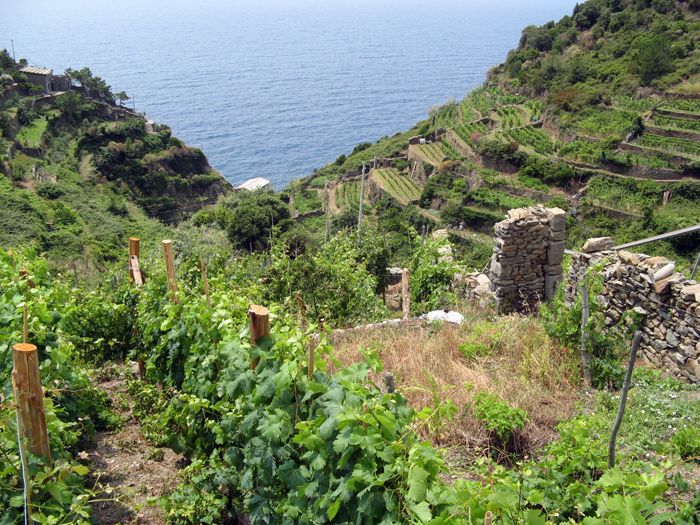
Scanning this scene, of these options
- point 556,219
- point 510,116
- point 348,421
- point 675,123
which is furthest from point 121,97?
point 348,421

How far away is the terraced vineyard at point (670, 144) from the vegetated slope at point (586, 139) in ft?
0.23

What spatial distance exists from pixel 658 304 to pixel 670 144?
37414 millimetres

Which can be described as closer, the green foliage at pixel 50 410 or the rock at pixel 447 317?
the green foliage at pixel 50 410

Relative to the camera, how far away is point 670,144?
38625mm

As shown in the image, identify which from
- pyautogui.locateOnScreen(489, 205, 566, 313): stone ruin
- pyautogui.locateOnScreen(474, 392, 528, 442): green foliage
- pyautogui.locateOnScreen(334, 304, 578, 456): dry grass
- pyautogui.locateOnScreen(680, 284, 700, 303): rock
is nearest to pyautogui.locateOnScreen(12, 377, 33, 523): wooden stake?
pyautogui.locateOnScreen(334, 304, 578, 456): dry grass

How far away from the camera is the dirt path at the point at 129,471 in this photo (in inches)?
162

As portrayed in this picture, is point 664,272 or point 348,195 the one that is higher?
point 664,272

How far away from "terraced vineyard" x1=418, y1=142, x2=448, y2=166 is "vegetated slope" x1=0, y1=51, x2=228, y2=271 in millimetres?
23495

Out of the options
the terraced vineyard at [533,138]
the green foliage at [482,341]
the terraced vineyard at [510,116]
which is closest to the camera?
the green foliage at [482,341]

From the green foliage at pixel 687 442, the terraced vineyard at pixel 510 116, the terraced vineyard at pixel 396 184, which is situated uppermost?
the green foliage at pixel 687 442

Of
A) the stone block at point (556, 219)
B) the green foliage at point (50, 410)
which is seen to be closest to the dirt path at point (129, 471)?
the green foliage at point (50, 410)

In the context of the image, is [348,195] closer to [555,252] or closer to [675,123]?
[675,123]

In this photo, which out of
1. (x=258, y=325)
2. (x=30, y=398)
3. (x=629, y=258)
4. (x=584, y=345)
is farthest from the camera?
(x=629, y=258)

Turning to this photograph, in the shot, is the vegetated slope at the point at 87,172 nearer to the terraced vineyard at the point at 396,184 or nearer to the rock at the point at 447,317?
the terraced vineyard at the point at 396,184
